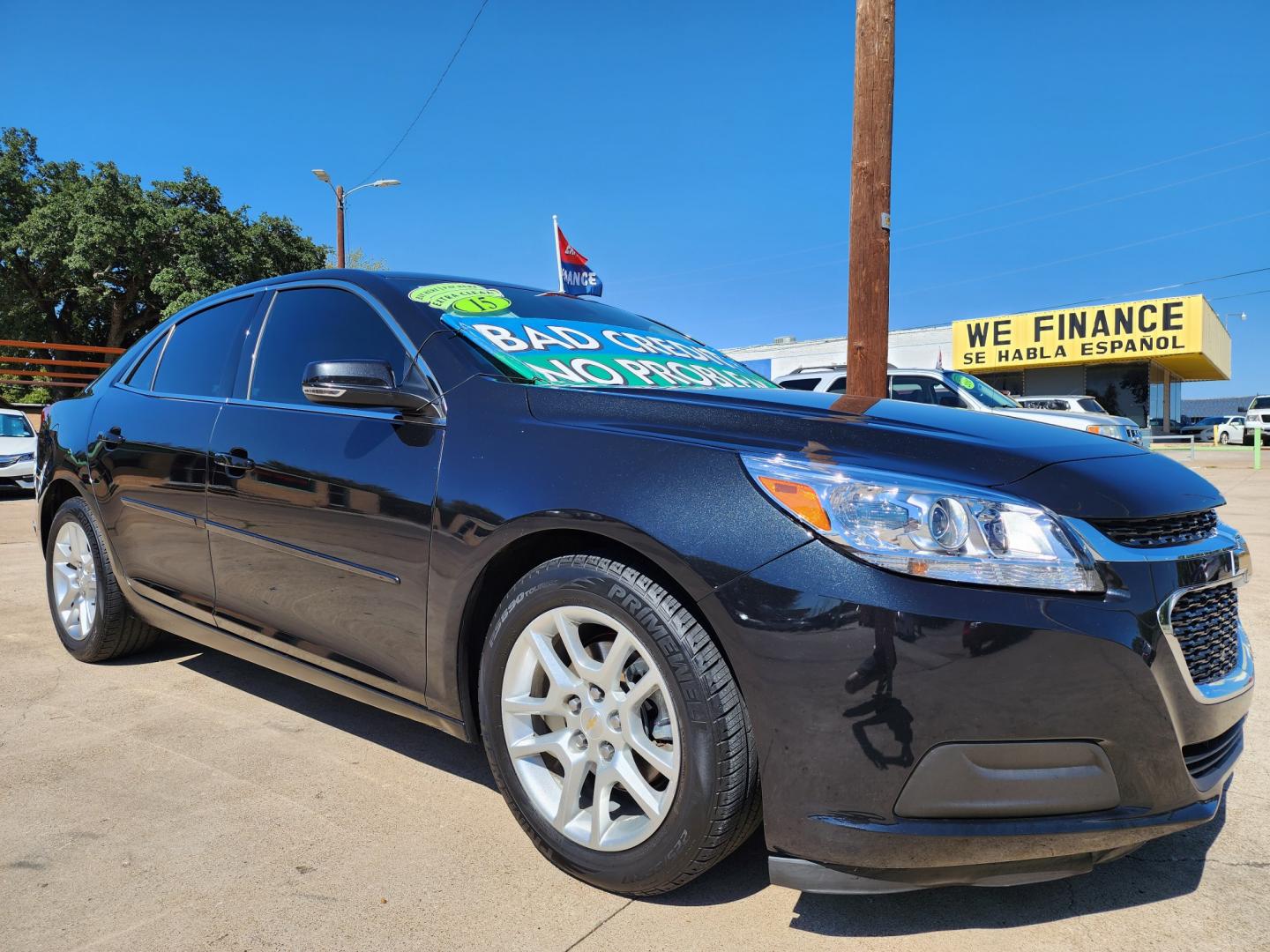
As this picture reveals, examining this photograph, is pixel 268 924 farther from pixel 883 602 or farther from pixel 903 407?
pixel 903 407

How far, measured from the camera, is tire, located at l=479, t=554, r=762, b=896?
1.82 m

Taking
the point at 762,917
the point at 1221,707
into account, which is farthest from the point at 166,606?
the point at 1221,707

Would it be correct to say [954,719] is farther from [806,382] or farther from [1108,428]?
[1108,428]

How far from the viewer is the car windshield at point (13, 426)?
40.0 ft

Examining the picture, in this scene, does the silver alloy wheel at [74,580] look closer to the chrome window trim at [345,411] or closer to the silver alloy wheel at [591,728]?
the chrome window trim at [345,411]

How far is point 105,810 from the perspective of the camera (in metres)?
2.47

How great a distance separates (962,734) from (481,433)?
134 centimetres

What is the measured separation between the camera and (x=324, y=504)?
8.49 feet

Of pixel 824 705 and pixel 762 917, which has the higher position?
pixel 824 705

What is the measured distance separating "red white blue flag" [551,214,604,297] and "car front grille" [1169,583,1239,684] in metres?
10.1

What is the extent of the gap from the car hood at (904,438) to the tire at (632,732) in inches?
15.1

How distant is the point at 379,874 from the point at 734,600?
3.76 ft

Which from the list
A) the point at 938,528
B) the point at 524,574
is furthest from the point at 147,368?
the point at 938,528

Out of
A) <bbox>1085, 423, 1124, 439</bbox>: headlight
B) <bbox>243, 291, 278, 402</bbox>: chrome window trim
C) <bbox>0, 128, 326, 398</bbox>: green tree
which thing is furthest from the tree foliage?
<bbox>243, 291, 278, 402</bbox>: chrome window trim
